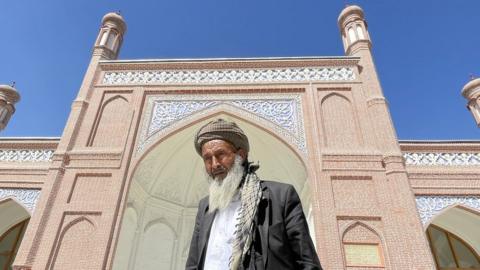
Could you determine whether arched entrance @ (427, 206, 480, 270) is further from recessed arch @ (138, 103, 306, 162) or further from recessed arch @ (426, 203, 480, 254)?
recessed arch @ (138, 103, 306, 162)

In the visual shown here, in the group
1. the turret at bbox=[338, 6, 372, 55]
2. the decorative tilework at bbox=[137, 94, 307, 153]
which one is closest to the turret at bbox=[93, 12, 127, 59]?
the decorative tilework at bbox=[137, 94, 307, 153]

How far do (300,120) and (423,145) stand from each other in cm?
220

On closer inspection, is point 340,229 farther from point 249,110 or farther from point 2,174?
point 2,174

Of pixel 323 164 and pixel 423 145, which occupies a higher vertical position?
pixel 423 145

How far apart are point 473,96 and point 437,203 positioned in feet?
13.3

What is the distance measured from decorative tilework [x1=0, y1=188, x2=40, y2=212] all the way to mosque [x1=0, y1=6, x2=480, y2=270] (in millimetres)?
19

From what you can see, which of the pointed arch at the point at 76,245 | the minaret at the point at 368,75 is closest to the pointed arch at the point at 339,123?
the minaret at the point at 368,75

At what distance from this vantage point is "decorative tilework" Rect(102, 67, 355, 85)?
693 centimetres

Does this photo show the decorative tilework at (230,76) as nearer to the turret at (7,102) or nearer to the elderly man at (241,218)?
the turret at (7,102)

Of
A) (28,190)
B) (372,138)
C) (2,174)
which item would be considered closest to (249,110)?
(372,138)

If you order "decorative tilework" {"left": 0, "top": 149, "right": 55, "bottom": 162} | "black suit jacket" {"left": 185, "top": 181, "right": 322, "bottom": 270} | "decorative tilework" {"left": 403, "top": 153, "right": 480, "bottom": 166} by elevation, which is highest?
"decorative tilework" {"left": 0, "top": 149, "right": 55, "bottom": 162}

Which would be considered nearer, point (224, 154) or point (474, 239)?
point (224, 154)

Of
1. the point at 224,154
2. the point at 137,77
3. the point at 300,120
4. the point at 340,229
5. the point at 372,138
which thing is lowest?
the point at 224,154

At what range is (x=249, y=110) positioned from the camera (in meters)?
A: 6.48
